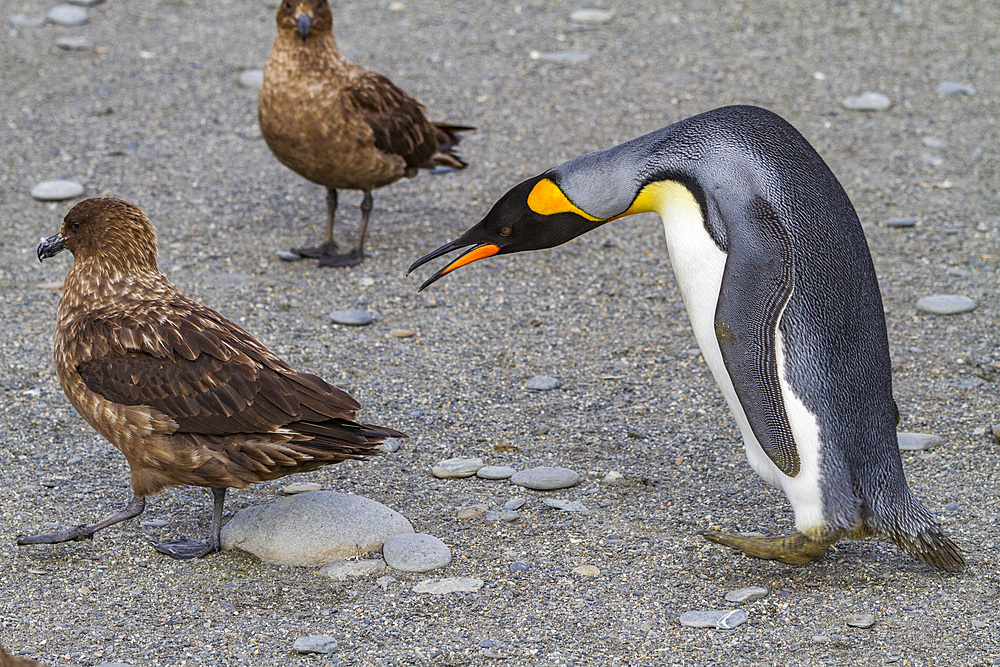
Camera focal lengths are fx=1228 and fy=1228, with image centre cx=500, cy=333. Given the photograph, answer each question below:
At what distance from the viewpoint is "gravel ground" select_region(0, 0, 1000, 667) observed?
14.2 feet

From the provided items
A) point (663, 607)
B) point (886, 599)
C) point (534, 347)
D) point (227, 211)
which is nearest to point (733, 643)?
point (663, 607)

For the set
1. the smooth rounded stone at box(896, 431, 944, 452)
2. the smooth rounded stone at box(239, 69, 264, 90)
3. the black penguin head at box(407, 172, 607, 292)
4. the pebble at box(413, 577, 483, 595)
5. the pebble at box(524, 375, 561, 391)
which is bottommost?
the pebble at box(413, 577, 483, 595)

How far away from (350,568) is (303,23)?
385 cm

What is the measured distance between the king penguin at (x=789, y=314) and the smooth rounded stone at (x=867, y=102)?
5522 mm

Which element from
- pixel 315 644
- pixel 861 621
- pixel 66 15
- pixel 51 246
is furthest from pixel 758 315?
pixel 66 15

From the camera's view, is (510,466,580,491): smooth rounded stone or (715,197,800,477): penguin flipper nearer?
(715,197,800,477): penguin flipper

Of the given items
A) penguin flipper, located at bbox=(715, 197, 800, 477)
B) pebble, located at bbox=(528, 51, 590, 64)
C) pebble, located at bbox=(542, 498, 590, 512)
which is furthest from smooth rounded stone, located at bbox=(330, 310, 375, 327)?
pebble, located at bbox=(528, 51, 590, 64)

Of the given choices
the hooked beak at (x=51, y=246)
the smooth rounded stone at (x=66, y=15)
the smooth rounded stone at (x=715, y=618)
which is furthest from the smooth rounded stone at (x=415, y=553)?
the smooth rounded stone at (x=66, y=15)

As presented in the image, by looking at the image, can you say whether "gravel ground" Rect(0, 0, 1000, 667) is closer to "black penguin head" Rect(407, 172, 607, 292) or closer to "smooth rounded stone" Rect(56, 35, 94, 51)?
"smooth rounded stone" Rect(56, 35, 94, 51)

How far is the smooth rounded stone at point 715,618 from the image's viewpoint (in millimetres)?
4258

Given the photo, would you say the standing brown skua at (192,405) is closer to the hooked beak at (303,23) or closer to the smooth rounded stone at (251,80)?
the hooked beak at (303,23)

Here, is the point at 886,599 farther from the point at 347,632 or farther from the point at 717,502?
the point at 347,632

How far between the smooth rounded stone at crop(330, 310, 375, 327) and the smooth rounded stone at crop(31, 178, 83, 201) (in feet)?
7.97

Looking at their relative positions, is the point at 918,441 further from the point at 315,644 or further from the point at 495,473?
the point at 315,644
